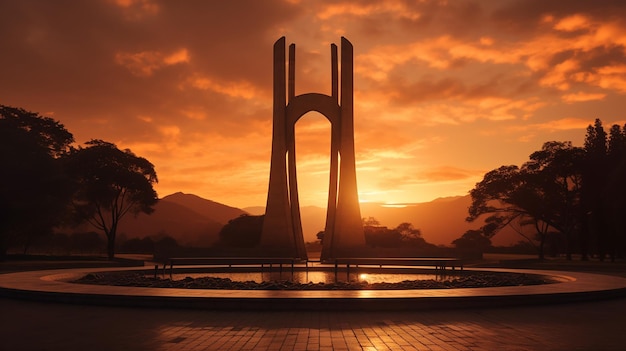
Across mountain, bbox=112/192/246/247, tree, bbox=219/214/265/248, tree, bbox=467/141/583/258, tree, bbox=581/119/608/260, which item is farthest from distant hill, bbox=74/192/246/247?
tree, bbox=581/119/608/260

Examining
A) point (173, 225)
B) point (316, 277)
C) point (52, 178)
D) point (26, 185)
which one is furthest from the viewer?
point (173, 225)

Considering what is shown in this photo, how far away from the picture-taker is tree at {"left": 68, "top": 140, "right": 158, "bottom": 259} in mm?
41594

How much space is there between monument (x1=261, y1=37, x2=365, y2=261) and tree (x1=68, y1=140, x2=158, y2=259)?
1324 cm

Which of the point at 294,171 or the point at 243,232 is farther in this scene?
the point at 243,232

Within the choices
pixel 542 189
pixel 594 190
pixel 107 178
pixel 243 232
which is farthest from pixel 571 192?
pixel 107 178

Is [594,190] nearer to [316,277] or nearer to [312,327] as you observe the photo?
[316,277]

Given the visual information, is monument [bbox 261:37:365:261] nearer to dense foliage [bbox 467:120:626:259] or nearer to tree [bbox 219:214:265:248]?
dense foliage [bbox 467:120:626:259]

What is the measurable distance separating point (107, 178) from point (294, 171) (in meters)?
15.5

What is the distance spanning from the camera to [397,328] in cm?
840

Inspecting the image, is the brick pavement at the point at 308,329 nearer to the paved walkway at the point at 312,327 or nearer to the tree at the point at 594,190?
the paved walkway at the point at 312,327

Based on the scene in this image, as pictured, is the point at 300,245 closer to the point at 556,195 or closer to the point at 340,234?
the point at 340,234

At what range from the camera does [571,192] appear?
142 feet

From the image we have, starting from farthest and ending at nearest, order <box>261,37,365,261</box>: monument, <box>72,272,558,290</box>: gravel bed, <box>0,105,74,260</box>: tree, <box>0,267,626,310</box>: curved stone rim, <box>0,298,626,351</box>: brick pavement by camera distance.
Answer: <box>261,37,365,261</box>: monument < <box>0,105,74,260</box>: tree < <box>72,272,558,290</box>: gravel bed < <box>0,267,626,310</box>: curved stone rim < <box>0,298,626,351</box>: brick pavement

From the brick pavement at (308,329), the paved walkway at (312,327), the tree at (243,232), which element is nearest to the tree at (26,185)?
the paved walkway at (312,327)
